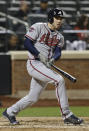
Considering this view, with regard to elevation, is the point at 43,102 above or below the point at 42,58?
below

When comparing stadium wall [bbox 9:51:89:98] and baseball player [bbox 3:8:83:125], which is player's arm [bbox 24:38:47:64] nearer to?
baseball player [bbox 3:8:83:125]

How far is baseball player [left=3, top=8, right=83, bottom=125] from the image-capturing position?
720 centimetres

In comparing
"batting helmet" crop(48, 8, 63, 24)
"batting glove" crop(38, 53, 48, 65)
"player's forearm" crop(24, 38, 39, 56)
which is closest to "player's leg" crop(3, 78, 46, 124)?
"batting glove" crop(38, 53, 48, 65)

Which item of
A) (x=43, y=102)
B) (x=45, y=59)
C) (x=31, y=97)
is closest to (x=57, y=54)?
(x=45, y=59)

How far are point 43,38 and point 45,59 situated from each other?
30cm

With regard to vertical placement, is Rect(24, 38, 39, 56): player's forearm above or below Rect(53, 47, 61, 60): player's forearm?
above

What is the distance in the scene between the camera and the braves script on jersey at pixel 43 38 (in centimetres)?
726

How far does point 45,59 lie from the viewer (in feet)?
24.0

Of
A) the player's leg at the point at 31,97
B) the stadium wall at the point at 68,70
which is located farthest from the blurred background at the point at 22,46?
the player's leg at the point at 31,97

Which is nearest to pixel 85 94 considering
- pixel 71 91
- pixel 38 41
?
pixel 71 91

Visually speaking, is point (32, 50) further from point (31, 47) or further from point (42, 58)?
point (42, 58)

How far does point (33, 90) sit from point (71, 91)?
6.91 meters

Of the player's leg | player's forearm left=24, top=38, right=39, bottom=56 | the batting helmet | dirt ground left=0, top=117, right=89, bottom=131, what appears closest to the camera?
dirt ground left=0, top=117, right=89, bottom=131

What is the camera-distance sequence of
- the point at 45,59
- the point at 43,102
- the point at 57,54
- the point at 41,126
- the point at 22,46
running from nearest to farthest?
the point at 41,126 → the point at 45,59 → the point at 57,54 → the point at 43,102 → the point at 22,46
